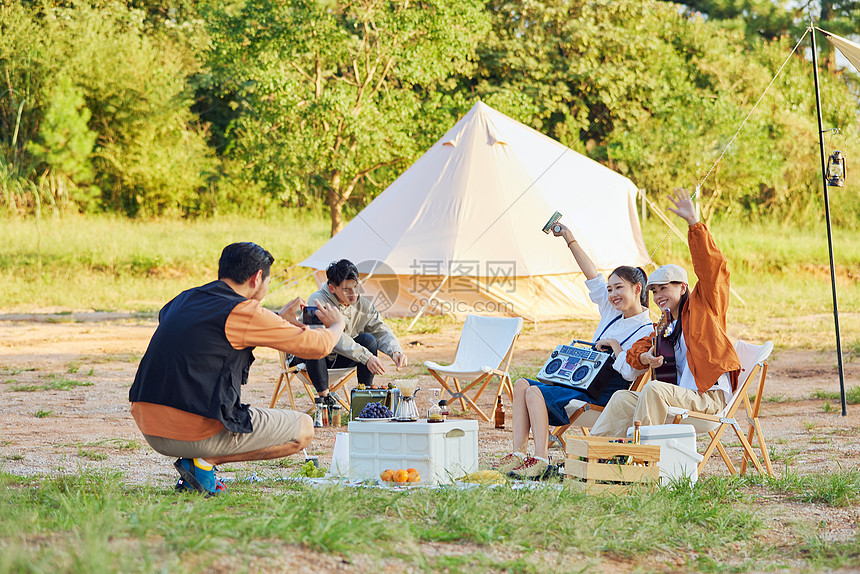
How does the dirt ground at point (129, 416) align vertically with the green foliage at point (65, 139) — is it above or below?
below

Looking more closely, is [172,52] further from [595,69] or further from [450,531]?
[450,531]

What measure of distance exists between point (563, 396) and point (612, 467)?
75 cm

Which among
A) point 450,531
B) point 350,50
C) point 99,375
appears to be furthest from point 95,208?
point 450,531

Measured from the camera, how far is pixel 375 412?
3.81 meters

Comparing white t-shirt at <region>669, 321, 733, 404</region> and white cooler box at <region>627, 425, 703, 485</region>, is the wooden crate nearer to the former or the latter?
white cooler box at <region>627, 425, 703, 485</region>

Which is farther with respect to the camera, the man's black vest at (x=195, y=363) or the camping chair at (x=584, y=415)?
the camping chair at (x=584, y=415)

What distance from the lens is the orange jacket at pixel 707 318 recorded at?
3.59 meters

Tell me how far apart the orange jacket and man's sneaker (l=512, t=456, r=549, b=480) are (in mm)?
733

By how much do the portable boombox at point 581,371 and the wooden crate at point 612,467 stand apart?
674 mm

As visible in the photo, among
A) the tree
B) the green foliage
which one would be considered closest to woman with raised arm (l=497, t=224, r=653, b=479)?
the tree

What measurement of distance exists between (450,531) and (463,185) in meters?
7.97

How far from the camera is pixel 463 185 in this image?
10383 mm

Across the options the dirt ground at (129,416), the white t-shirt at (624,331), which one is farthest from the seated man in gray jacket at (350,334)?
the white t-shirt at (624,331)

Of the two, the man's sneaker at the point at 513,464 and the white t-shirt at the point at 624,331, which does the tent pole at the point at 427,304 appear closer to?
the white t-shirt at the point at 624,331
